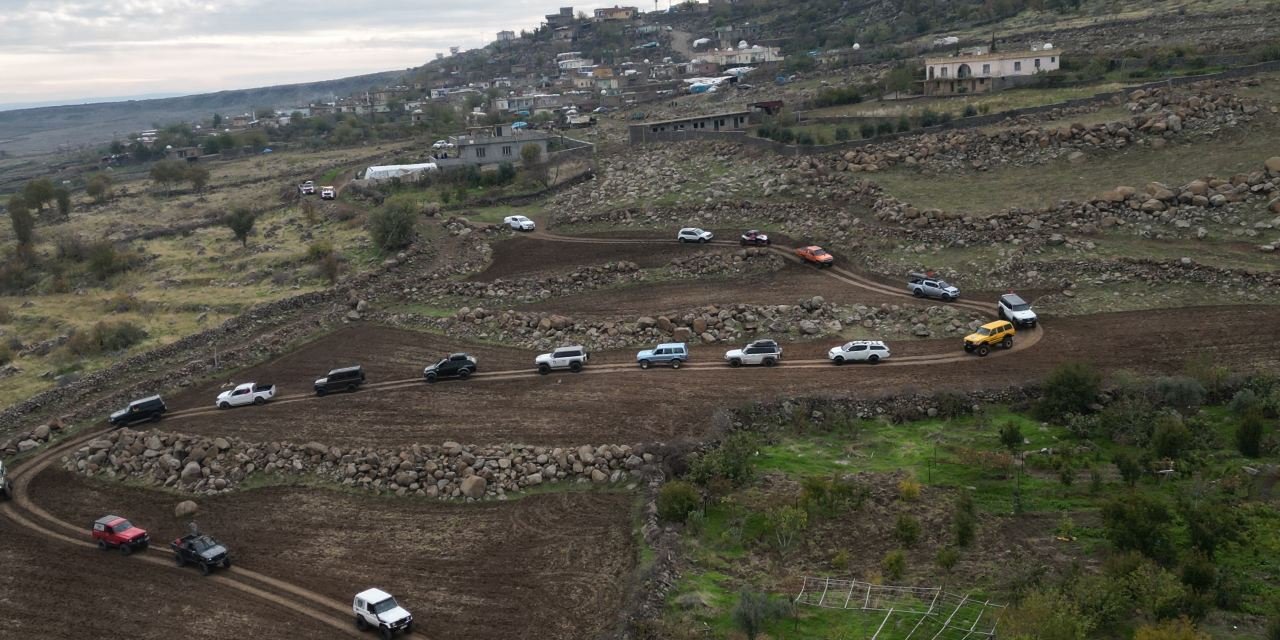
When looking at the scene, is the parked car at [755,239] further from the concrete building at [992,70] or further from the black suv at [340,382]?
the concrete building at [992,70]

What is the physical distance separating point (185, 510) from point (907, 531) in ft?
76.8

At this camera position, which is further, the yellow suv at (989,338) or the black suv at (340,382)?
the black suv at (340,382)

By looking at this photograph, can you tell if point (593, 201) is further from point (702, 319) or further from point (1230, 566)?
point (1230, 566)

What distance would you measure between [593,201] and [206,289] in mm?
27311

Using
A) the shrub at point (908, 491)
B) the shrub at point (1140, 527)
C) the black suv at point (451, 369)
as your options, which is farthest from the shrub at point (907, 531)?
the black suv at point (451, 369)

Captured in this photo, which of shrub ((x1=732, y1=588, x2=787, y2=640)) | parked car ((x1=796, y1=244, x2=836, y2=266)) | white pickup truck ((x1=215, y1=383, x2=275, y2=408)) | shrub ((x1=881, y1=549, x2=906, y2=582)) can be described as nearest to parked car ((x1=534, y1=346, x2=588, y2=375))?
white pickup truck ((x1=215, y1=383, x2=275, y2=408))

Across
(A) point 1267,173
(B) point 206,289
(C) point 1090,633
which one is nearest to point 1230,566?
(C) point 1090,633

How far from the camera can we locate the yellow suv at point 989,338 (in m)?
36.1

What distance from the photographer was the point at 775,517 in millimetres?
25938

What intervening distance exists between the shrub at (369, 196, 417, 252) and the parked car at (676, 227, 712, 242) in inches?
737

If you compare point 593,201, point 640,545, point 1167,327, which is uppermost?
point 593,201

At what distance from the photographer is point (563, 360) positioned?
38.0 metres

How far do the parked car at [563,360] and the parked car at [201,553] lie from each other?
579 inches

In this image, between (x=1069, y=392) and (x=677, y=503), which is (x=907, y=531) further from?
(x=1069, y=392)
